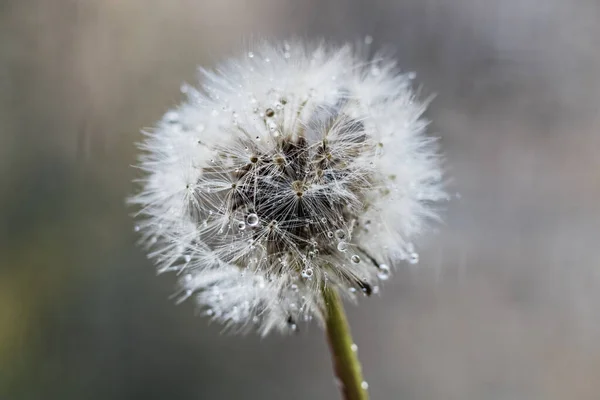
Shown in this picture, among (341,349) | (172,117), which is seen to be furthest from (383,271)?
(172,117)

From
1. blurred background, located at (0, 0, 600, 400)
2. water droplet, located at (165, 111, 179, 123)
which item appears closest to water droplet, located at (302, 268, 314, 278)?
water droplet, located at (165, 111, 179, 123)

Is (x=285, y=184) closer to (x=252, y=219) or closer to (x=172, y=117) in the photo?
(x=252, y=219)

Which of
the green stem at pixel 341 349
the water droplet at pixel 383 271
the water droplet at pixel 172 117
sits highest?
the water droplet at pixel 172 117

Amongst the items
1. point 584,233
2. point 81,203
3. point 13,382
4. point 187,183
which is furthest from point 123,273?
point 584,233

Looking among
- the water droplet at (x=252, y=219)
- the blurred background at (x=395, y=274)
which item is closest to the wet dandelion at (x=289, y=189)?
the water droplet at (x=252, y=219)

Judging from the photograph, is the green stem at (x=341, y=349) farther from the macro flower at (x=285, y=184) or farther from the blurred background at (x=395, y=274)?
the blurred background at (x=395, y=274)

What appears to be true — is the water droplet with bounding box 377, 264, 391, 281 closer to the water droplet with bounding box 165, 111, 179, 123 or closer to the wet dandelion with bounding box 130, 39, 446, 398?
the wet dandelion with bounding box 130, 39, 446, 398
